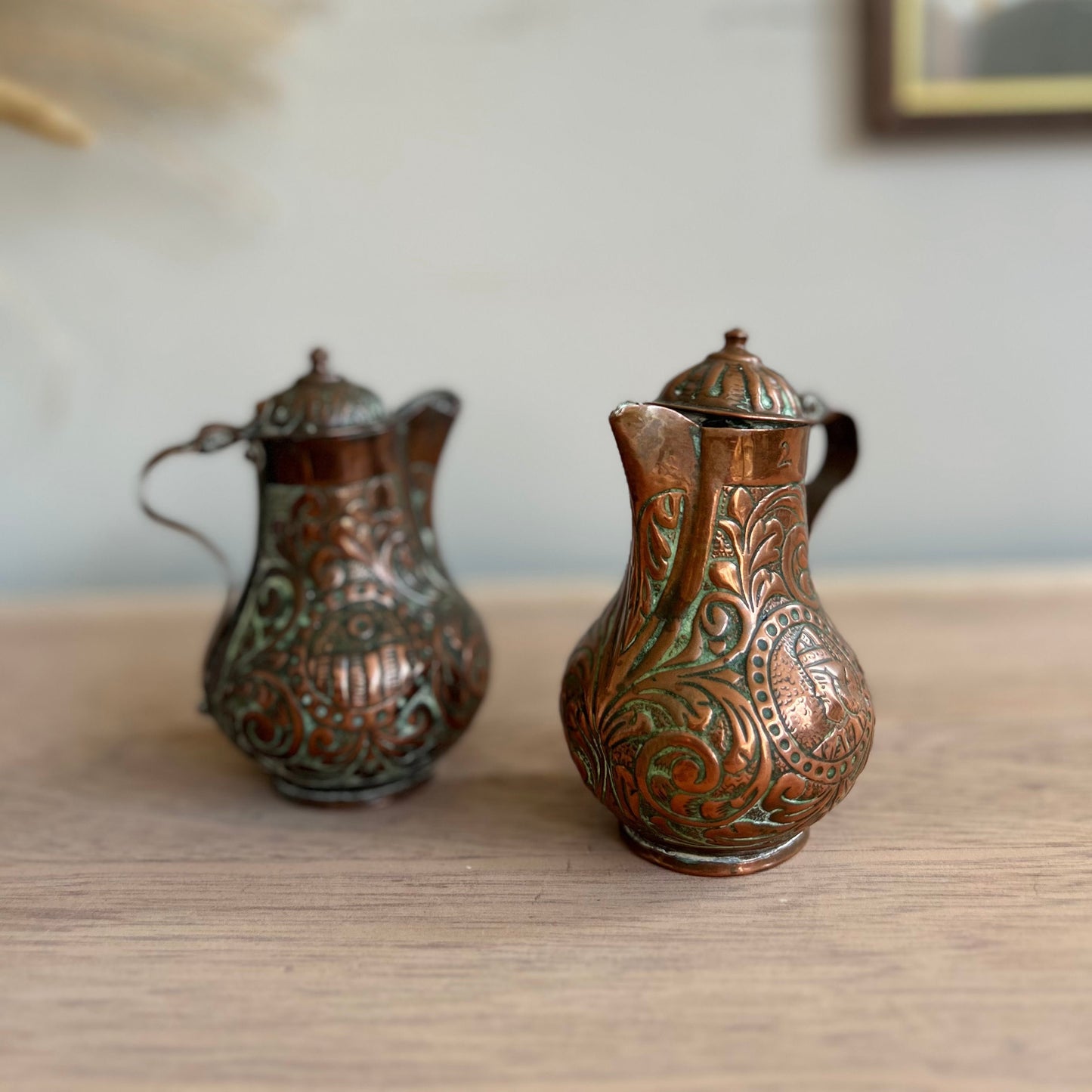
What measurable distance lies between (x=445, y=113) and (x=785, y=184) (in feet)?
1.13

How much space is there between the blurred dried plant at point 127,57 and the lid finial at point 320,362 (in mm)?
476

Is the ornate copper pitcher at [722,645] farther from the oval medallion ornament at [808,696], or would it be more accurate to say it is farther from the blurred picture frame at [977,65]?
the blurred picture frame at [977,65]

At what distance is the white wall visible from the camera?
0.90 meters

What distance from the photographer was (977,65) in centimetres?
87

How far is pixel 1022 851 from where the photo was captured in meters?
0.55

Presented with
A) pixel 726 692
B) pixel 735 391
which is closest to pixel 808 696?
pixel 726 692

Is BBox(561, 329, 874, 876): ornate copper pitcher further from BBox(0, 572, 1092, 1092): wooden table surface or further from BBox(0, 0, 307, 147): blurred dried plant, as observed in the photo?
BBox(0, 0, 307, 147): blurred dried plant

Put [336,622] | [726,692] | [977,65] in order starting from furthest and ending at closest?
[977,65] < [336,622] < [726,692]

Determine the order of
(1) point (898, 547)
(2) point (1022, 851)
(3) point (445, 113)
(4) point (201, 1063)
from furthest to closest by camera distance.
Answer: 1. (1) point (898, 547)
2. (3) point (445, 113)
3. (2) point (1022, 851)
4. (4) point (201, 1063)

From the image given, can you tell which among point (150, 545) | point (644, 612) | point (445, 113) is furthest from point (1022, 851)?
point (150, 545)

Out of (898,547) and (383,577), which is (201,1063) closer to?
(383,577)

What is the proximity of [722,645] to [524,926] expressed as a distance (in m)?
0.18

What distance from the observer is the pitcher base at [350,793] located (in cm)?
62

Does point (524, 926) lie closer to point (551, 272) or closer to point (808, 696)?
point (808, 696)
